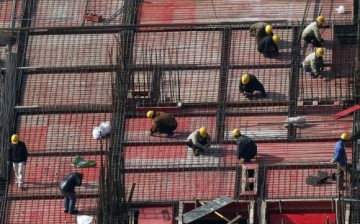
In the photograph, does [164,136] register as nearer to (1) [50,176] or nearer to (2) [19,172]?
(1) [50,176]

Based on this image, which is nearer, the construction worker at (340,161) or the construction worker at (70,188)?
the construction worker at (340,161)

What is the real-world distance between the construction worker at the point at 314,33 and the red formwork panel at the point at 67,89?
7121 mm

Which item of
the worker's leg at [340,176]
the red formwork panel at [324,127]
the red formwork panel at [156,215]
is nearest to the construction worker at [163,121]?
the red formwork panel at [156,215]

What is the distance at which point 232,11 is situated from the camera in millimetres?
80812

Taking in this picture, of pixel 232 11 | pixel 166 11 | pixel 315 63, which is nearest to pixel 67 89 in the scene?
pixel 166 11

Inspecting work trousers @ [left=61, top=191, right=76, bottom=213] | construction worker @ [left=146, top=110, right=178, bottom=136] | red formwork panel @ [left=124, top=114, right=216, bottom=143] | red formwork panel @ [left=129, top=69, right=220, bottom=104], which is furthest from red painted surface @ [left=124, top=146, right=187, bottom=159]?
work trousers @ [left=61, top=191, right=76, bottom=213]

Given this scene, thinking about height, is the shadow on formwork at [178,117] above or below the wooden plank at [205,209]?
above

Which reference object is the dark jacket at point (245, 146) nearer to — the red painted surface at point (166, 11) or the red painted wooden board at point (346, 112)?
the red painted wooden board at point (346, 112)

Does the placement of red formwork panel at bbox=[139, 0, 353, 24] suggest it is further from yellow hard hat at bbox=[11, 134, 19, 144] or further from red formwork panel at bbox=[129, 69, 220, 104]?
yellow hard hat at bbox=[11, 134, 19, 144]

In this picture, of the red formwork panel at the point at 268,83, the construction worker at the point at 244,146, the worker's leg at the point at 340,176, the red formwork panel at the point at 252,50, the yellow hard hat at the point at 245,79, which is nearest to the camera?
the worker's leg at the point at 340,176

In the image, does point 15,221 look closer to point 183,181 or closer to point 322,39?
point 183,181

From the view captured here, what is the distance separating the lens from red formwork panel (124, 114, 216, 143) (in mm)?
77062

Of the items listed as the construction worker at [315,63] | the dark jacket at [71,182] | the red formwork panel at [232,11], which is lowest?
the dark jacket at [71,182]

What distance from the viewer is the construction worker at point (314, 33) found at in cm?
7819
